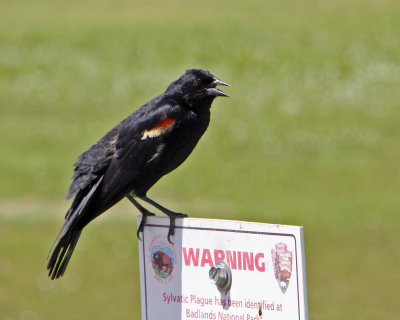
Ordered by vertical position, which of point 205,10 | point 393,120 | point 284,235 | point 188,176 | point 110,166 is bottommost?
point 284,235

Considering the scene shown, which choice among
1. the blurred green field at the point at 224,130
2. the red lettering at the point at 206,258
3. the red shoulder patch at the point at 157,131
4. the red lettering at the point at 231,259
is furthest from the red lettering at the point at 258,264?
the blurred green field at the point at 224,130

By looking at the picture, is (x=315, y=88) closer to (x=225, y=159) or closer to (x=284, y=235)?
(x=225, y=159)

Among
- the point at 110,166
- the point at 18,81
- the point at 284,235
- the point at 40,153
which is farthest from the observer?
the point at 18,81

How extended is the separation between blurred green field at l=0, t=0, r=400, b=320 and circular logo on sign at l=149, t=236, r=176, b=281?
184 inches

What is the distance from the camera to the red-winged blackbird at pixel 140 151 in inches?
202

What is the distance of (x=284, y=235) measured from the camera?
404 cm

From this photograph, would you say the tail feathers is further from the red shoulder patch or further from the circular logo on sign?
the red shoulder patch

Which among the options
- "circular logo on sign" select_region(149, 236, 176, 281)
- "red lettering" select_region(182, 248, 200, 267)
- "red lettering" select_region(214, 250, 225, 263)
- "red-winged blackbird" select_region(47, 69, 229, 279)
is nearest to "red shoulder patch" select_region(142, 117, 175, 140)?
"red-winged blackbird" select_region(47, 69, 229, 279)

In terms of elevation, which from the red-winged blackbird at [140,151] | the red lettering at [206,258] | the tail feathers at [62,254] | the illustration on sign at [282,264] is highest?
the red-winged blackbird at [140,151]

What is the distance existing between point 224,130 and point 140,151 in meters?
11.7

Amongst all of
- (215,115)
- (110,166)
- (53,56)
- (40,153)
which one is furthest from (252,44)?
(110,166)

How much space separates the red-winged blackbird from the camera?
512 centimetres

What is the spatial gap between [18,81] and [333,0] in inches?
328

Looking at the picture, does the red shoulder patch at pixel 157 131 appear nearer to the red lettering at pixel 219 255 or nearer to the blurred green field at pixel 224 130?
the red lettering at pixel 219 255
